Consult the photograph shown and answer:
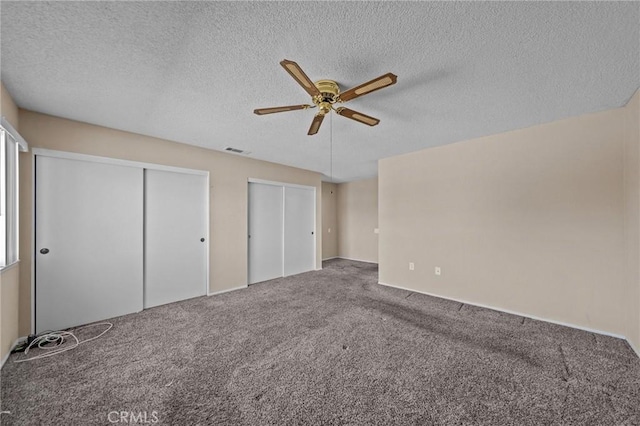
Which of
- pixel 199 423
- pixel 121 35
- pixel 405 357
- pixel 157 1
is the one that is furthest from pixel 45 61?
pixel 405 357

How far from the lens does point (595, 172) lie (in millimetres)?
2561

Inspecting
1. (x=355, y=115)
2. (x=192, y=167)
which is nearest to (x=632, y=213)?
(x=355, y=115)

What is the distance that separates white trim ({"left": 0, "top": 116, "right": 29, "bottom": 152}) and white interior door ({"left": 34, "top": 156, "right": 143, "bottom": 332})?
0.67 ft

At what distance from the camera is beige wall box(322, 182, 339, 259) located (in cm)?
697

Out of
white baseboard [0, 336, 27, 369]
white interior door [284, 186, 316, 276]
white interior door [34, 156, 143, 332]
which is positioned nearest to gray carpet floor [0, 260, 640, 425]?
white baseboard [0, 336, 27, 369]

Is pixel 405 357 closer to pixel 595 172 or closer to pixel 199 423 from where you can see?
pixel 199 423

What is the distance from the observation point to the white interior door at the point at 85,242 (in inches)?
101

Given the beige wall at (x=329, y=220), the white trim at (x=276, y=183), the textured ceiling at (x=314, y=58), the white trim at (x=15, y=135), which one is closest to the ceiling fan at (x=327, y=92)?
the textured ceiling at (x=314, y=58)

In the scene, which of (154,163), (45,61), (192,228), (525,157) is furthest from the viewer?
(192,228)

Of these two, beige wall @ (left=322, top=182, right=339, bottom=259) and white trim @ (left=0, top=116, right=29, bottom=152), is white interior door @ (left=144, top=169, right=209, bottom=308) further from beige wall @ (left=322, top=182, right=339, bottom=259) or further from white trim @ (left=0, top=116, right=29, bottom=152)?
beige wall @ (left=322, top=182, right=339, bottom=259)

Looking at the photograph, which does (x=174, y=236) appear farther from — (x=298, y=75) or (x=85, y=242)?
(x=298, y=75)

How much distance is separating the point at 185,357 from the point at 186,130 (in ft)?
8.39

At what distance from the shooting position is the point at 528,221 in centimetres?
294

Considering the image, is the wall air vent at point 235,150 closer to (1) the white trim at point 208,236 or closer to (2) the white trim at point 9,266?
(1) the white trim at point 208,236
